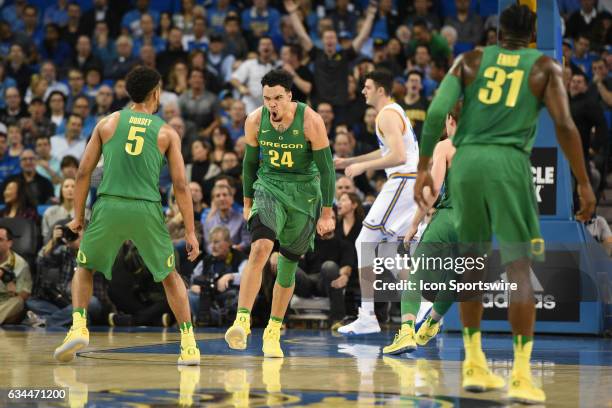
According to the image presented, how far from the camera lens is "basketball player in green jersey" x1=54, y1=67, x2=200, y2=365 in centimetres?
698

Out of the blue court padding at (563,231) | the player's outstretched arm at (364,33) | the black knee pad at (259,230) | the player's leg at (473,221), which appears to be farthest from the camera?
the player's outstretched arm at (364,33)

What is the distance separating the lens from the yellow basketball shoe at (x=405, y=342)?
26.1 feet

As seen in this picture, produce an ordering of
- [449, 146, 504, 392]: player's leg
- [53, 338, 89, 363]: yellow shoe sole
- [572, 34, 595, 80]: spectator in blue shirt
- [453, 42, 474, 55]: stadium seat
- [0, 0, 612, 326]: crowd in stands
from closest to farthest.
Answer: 1. [449, 146, 504, 392]: player's leg
2. [53, 338, 89, 363]: yellow shoe sole
3. [0, 0, 612, 326]: crowd in stands
4. [572, 34, 595, 80]: spectator in blue shirt
5. [453, 42, 474, 55]: stadium seat

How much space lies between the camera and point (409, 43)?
52.7 feet

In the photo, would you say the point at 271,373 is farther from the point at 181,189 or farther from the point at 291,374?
the point at 181,189

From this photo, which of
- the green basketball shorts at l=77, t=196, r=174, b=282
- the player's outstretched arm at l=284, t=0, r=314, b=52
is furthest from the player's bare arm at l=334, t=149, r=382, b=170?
the player's outstretched arm at l=284, t=0, r=314, b=52

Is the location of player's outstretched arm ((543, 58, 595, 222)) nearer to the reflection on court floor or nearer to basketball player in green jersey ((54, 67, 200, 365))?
the reflection on court floor

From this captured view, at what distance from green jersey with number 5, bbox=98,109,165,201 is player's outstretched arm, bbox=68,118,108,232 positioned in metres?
0.07

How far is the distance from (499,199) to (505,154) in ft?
0.83

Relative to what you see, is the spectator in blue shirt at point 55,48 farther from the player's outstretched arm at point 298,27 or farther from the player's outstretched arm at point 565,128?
the player's outstretched arm at point 565,128

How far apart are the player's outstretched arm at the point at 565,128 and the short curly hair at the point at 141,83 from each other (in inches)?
114

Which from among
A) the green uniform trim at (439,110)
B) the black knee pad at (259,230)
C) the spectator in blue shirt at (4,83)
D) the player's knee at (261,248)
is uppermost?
the spectator in blue shirt at (4,83)

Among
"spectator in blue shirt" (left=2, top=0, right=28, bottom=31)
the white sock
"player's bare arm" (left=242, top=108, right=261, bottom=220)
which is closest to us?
"player's bare arm" (left=242, top=108, right=261, bottom=220)

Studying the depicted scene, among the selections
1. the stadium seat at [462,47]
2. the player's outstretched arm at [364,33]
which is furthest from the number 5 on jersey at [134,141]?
the stadium seat at [462,47]
